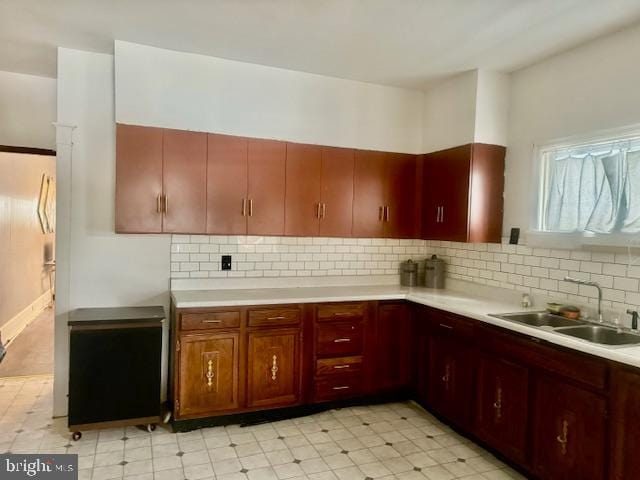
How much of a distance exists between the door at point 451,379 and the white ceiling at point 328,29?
209 cm

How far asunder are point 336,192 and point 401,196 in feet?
2.15

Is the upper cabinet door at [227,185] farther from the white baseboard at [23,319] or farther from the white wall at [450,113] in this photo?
the white baseboard at [23,319]

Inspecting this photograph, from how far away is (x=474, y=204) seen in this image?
3447mm

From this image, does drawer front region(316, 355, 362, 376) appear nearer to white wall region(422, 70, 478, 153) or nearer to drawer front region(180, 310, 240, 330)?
drawer front region(180, 310, 240, 330)

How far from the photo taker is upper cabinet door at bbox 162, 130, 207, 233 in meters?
3.21

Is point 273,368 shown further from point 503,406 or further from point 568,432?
point 568,432

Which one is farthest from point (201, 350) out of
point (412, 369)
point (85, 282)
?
point (412, 369)

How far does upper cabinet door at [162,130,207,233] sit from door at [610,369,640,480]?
2.76m

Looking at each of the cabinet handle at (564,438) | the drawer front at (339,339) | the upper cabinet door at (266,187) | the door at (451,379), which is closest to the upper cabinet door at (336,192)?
the upper cabinet door at (266,187)

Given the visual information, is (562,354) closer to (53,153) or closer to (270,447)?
(270,447)

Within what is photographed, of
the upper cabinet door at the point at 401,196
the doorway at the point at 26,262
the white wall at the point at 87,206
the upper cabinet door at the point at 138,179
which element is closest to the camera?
the upper cabinet door at the point at 138,179

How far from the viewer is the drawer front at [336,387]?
3.41 metres

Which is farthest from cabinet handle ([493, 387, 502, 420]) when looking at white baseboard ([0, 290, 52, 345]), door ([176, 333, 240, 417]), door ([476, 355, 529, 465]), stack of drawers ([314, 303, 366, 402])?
white baseboard ([0, 290, 52, 345])

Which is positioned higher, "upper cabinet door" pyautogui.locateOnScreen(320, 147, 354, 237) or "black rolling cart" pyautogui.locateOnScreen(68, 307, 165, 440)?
"upper cabinet door" pyautogui.locateOnScreen(320, 147, 354, 237)
